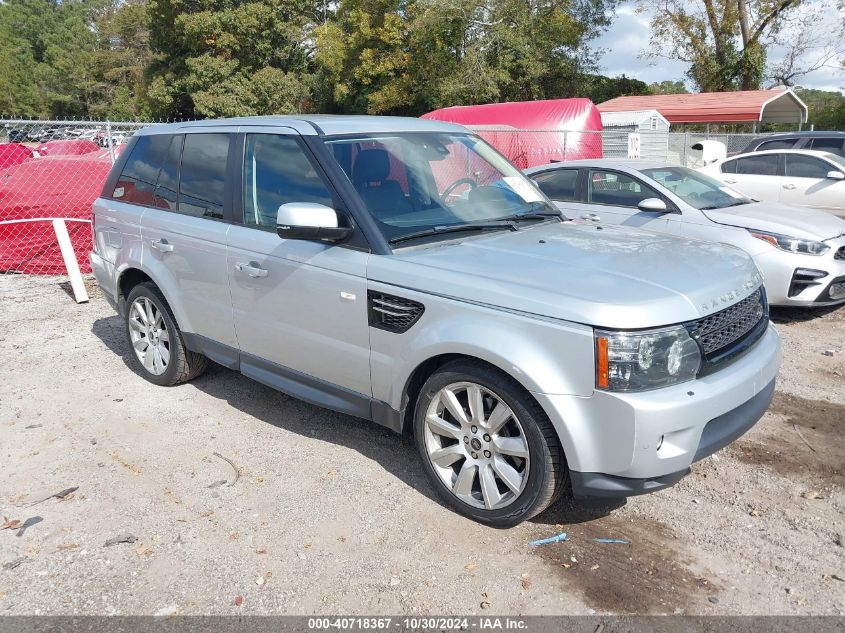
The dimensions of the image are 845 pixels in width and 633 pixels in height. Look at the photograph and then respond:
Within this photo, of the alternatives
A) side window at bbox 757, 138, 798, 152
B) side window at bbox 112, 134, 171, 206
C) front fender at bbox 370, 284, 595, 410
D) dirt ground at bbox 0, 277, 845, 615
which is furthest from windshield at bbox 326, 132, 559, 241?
side window at bbox 757, 138, 798, 152

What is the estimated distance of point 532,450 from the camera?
3.04 m

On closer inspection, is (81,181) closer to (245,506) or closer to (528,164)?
(245,506)

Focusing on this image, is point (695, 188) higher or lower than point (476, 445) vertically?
higher

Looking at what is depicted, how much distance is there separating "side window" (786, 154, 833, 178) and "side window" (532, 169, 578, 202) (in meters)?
6.21

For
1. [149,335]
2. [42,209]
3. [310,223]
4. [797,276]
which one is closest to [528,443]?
[310,223]

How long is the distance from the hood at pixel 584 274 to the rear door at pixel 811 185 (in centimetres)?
942

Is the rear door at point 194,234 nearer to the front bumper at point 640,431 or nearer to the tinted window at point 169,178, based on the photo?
the tinted window at point 169,178

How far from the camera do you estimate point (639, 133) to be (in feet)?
45.7

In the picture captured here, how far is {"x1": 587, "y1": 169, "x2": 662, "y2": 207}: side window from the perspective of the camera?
7.34 m

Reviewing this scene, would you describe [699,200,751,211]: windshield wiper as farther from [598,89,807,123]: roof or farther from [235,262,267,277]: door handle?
[598,89,807,123]: roof

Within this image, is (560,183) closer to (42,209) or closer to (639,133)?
(42,209)

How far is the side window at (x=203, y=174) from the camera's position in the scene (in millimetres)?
4434

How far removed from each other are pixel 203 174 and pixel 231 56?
3965 centimetres

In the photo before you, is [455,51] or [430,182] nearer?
[430,182]
